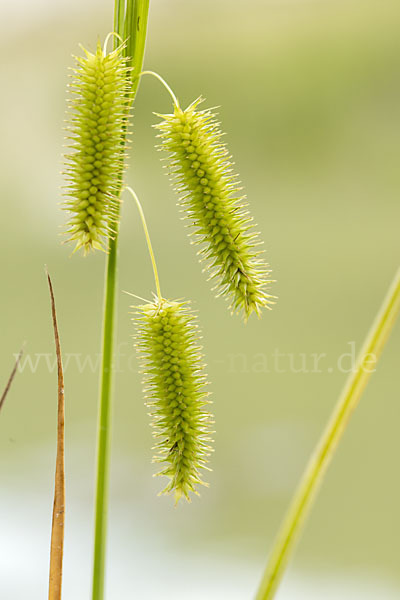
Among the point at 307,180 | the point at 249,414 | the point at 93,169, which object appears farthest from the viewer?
the point at 307,180

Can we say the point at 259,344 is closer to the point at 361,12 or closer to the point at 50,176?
the point at 50,176

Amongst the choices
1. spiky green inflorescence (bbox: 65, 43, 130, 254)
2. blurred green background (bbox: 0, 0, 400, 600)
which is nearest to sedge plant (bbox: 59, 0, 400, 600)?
spiky green inflorescence (bbox: 65, 43, 130, 254)

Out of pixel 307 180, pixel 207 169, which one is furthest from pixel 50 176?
pixel 207 169

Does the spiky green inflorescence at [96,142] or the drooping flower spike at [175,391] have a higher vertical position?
the spiky green inflorescence at [96,142]

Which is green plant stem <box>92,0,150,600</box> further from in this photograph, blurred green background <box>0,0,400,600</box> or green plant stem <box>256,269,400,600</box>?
blurred green background <box>0,0,400,600</box>

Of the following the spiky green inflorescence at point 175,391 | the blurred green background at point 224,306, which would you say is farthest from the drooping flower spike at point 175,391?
the blurred green background at point 224,306

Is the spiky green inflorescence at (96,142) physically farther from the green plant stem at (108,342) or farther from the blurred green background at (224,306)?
the blurred green background at (224,306)
